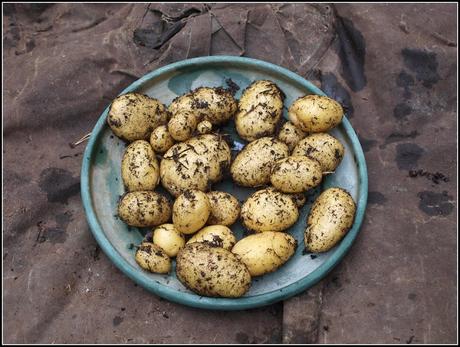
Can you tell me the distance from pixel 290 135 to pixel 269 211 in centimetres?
46

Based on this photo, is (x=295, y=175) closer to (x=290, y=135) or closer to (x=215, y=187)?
(x=290, y=135)

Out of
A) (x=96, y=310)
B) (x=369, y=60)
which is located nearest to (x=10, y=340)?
(x=96, y=310)

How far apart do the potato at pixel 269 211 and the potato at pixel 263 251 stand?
47 mm

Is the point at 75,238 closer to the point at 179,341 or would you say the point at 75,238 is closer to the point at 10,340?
the point at 10,340

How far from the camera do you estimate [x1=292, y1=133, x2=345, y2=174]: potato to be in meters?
2.46

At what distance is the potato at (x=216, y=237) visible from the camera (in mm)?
2270

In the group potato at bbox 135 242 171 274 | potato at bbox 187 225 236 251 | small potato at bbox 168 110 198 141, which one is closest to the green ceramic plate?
potato at bbox 135 242 171 274

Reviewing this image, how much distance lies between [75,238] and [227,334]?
2.94ft

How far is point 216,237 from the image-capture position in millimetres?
2273

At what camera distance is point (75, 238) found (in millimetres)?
2605

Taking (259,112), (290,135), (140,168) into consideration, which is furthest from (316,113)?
(140,168)

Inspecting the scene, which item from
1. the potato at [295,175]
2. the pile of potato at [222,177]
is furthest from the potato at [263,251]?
the potato at [295,175]

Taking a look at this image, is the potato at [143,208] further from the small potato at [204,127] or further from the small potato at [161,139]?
the small potato at [204,127]

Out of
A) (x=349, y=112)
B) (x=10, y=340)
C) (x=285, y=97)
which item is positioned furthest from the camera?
(x=349, y=112)
